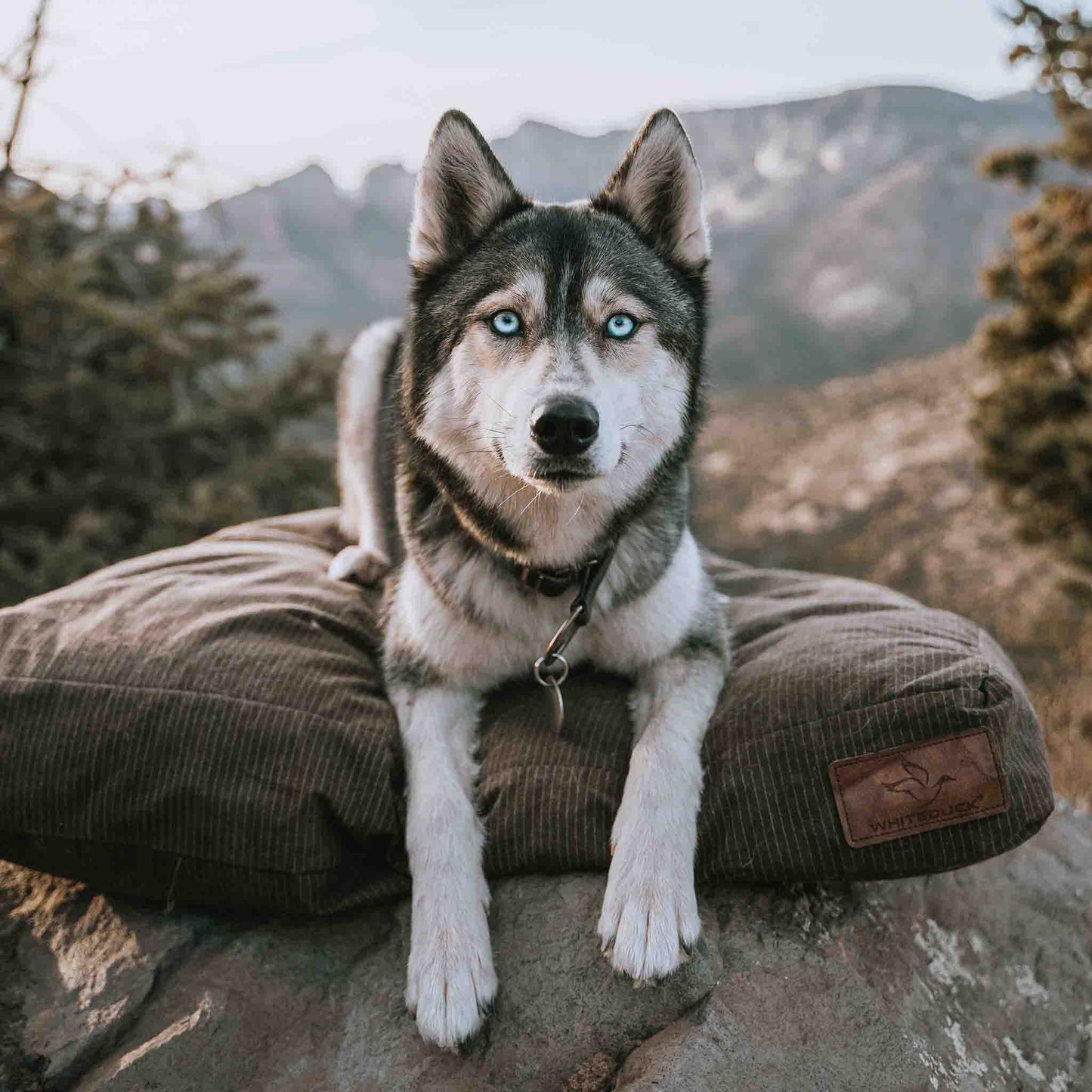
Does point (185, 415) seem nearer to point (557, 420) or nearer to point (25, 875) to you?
point (25, 875)

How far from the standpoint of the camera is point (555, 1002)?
189cm

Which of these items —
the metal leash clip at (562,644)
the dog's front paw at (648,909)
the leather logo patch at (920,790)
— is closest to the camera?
the dog's front paw at (648,909)

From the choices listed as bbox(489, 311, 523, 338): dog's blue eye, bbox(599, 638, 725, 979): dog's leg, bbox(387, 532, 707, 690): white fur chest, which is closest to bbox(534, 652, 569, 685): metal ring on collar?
bbox(387, 532, 707, 690): white fur chest

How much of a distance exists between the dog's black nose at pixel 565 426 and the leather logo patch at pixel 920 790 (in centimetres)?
99

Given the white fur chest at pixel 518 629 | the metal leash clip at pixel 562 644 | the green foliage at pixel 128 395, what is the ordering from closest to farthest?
1. the metal leash clip at pixel 562 644
2. the white fur chest at pixel 518 629
3. the green foliage at pixel 128 395

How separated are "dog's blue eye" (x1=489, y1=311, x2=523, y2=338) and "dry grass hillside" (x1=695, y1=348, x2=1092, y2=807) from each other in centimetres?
298

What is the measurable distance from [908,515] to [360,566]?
28.4 feet

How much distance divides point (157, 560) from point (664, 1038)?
2.19 metres

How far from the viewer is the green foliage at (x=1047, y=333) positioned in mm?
5180

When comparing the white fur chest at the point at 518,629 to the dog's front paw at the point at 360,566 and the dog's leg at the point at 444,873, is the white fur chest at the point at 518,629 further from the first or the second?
the dog's front paw at the point at 360,566

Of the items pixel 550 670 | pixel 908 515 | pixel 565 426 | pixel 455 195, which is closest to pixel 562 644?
pixel 550 670

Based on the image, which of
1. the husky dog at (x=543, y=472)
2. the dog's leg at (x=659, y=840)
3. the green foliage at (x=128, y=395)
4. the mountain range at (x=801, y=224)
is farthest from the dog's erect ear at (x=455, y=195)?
the mountain range at (x=801, y=224)

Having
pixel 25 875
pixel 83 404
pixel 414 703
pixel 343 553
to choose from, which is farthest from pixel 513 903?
pixel 83 404

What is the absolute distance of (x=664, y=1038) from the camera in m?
1.79
